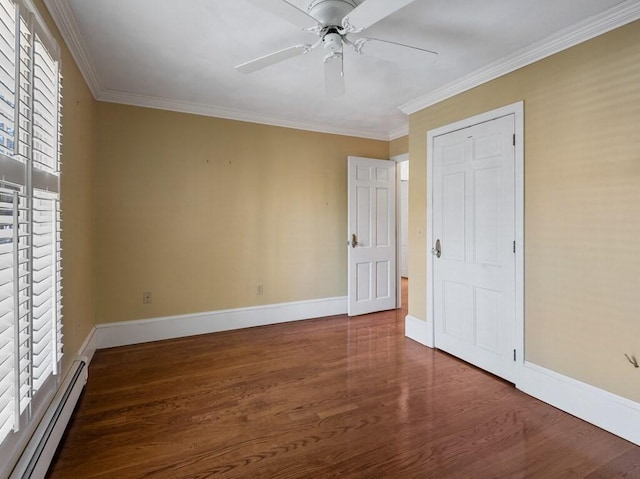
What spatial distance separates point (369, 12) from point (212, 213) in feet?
9.03

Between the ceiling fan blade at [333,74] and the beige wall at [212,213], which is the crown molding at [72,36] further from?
the ceiling fan blade at [333,74]

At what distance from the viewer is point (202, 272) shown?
3744 mm

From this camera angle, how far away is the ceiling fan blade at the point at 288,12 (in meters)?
1.53

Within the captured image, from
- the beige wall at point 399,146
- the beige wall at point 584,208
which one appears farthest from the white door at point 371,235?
the beige wall at point 584,208

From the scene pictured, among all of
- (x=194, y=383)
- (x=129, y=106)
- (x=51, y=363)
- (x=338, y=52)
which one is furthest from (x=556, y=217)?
(x=129, y=106)

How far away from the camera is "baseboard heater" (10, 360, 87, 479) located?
139cm

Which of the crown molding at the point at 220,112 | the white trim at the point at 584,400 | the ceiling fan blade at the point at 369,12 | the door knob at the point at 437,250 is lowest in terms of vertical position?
the white trim at the point at 584,400

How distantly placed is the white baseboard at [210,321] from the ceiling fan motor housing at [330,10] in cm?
313

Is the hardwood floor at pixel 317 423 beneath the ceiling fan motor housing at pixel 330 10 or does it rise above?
beneath

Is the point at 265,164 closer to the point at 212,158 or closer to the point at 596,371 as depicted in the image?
the point at 212,158

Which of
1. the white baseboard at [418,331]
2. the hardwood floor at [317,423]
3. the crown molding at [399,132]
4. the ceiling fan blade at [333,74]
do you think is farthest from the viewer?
the crown molding at [399,132]

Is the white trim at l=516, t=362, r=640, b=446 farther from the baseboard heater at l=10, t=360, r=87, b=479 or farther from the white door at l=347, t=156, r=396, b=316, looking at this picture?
the baseboard heater at l=10, t=360, r=87, b=479

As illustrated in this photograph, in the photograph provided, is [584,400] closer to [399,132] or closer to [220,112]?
[399,132]

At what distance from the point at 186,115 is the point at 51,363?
2747mm
